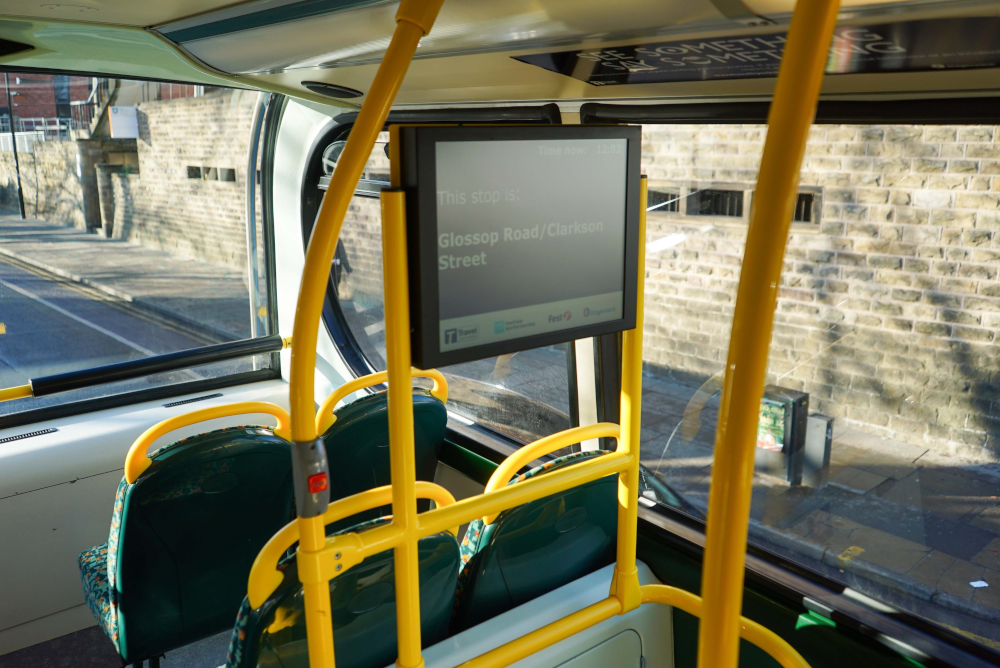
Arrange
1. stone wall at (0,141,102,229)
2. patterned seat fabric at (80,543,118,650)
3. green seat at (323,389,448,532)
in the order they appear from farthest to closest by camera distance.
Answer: stone wall at (0,141,102,229) → green seat at (323,389,448,532) → patterned seat fabric at (80,543,118,650)

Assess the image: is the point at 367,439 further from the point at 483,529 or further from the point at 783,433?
the point at 783,433

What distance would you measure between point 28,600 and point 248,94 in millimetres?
2583

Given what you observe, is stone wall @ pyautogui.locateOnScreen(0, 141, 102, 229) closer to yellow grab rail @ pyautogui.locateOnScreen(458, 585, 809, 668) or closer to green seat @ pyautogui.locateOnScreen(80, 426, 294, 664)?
green seat @ pyautogui.locateOnScreen(80, 426, 294, 664)

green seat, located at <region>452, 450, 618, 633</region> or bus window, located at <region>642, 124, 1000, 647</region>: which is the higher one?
→ bus window, located at <region>642, 124, 1000, 647</region>

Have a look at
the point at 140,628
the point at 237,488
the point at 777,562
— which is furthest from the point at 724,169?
the point at 140,628

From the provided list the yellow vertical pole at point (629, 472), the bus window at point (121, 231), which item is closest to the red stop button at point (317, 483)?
the yellow vertical pole at point (629, 472)

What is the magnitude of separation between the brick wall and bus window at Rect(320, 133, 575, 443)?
582 millimetres

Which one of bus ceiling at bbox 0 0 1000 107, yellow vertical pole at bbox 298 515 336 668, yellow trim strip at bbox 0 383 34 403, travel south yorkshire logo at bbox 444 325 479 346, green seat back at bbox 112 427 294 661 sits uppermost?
bus ceiling at bbox 0 0 1000 107

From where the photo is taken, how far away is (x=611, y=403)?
2.64m

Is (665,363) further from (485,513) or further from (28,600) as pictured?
(28,600)

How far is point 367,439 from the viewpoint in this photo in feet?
8.75

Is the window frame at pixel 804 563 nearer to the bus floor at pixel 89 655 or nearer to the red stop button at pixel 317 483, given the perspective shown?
the red stop button at pixel 317 483

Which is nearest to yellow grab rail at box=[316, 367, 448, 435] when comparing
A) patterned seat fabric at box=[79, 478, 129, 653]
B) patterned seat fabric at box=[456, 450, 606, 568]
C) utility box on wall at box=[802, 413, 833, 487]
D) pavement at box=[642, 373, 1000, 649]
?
patterned seat fabric at box=[79, 478, 129, 653]

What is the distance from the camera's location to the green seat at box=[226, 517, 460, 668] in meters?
1.45
